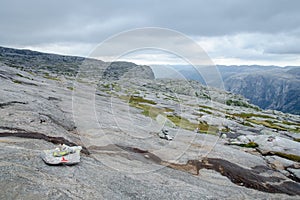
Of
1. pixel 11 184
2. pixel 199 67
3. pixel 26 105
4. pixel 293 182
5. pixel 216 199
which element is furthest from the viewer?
pixel 26 105

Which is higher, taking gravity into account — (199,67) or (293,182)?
(199,67)

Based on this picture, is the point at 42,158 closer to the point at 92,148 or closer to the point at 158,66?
the point at 92,148

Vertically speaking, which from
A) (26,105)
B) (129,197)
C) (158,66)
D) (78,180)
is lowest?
(129,197)

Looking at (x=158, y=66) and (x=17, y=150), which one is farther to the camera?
(x=158, y=66)

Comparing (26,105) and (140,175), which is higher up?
(26,105)

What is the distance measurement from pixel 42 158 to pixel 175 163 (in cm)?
→ 1886

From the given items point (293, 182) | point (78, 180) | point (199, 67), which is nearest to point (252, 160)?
point (293, 182)

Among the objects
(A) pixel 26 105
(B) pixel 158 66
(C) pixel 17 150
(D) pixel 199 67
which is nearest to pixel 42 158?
(C) pixel 17 150

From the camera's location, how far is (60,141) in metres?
32.4

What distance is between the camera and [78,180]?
21953mm

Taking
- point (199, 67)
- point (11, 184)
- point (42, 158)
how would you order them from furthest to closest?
point (199, 67), point (42, 158), point (11, 184)

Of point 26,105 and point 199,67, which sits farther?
point 26,105

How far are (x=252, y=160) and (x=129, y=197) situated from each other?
102ft

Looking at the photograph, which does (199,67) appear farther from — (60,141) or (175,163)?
(60,141)
